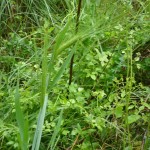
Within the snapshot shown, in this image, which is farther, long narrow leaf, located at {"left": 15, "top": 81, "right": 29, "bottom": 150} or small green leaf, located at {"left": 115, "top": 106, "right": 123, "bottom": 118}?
small green leaf, located at {"left": 115, "top": 106, "right": 123, "bottom": 118}

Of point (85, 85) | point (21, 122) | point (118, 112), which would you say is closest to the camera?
point (21, 122)

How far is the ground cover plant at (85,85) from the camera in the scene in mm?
1436

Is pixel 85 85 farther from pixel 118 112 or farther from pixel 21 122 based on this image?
pixel 21 122

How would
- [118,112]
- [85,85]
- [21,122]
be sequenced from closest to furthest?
1. [21,122]
2. [118,112]
3. [85,85]

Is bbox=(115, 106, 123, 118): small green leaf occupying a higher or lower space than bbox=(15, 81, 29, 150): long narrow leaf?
lower

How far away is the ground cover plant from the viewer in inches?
56.5

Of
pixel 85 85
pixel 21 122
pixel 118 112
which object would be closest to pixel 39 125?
pixel 21 122

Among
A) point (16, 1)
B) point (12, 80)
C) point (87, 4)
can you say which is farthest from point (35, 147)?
point (16, 1)

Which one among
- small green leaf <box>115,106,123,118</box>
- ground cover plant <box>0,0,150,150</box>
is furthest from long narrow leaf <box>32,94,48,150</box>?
small green leaf <box>115,106,123,118</box>

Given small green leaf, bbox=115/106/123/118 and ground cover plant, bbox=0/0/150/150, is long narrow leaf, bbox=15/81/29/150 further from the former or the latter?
small green leaf, bbox=115/106/123/118

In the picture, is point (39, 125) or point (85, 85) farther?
point (85, 85)

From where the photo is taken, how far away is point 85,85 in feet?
5.85

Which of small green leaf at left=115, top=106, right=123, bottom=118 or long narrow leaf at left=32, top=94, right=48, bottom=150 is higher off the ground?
long narrow leaf at left=32, top=94, right=48, bottom=150

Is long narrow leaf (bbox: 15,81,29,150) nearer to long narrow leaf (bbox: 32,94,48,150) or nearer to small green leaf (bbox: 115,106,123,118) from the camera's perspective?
long narrow leaf (bbox: 32,94,48,150)
